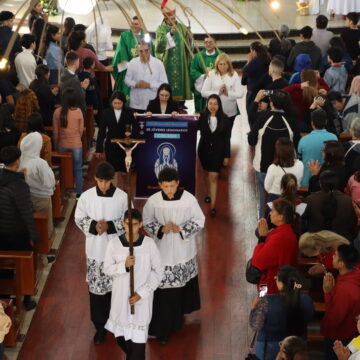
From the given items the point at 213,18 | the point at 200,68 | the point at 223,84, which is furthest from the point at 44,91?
the point at 213,18

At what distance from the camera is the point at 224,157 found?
869 cm

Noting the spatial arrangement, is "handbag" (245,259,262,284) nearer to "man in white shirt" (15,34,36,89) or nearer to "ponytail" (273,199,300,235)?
"ponytail" (273,199,300,235)

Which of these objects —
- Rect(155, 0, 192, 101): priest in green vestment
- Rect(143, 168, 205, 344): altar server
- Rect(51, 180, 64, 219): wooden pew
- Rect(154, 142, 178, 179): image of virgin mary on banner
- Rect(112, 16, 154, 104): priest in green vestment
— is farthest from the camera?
Rect(155, 0, 192, 101): priest in green vestment

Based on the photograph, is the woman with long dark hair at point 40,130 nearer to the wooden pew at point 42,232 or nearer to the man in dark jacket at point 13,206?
the wooden pew at point 42,232

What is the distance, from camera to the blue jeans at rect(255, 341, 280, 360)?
482 centimetres

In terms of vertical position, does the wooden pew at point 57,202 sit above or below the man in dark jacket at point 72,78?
below

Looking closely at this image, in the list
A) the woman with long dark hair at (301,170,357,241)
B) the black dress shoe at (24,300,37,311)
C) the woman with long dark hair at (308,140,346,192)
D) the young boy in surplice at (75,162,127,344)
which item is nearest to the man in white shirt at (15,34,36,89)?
the black dress shoe at (24,300,37,311)

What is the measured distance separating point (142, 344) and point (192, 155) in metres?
3.34

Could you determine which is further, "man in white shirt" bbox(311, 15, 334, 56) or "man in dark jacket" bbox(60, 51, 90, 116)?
"man in white shirt" bbox(311, 15, 334, 56)

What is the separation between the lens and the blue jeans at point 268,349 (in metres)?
4.82

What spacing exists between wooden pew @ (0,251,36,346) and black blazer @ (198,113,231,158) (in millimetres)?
2805

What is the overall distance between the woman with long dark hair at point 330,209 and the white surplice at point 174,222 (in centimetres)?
98

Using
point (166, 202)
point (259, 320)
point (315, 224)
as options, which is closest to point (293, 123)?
point (315, 224)

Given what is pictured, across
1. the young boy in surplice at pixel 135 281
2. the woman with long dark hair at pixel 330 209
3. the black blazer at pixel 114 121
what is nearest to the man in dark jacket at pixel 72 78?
the black blazer at pixel 114 121
